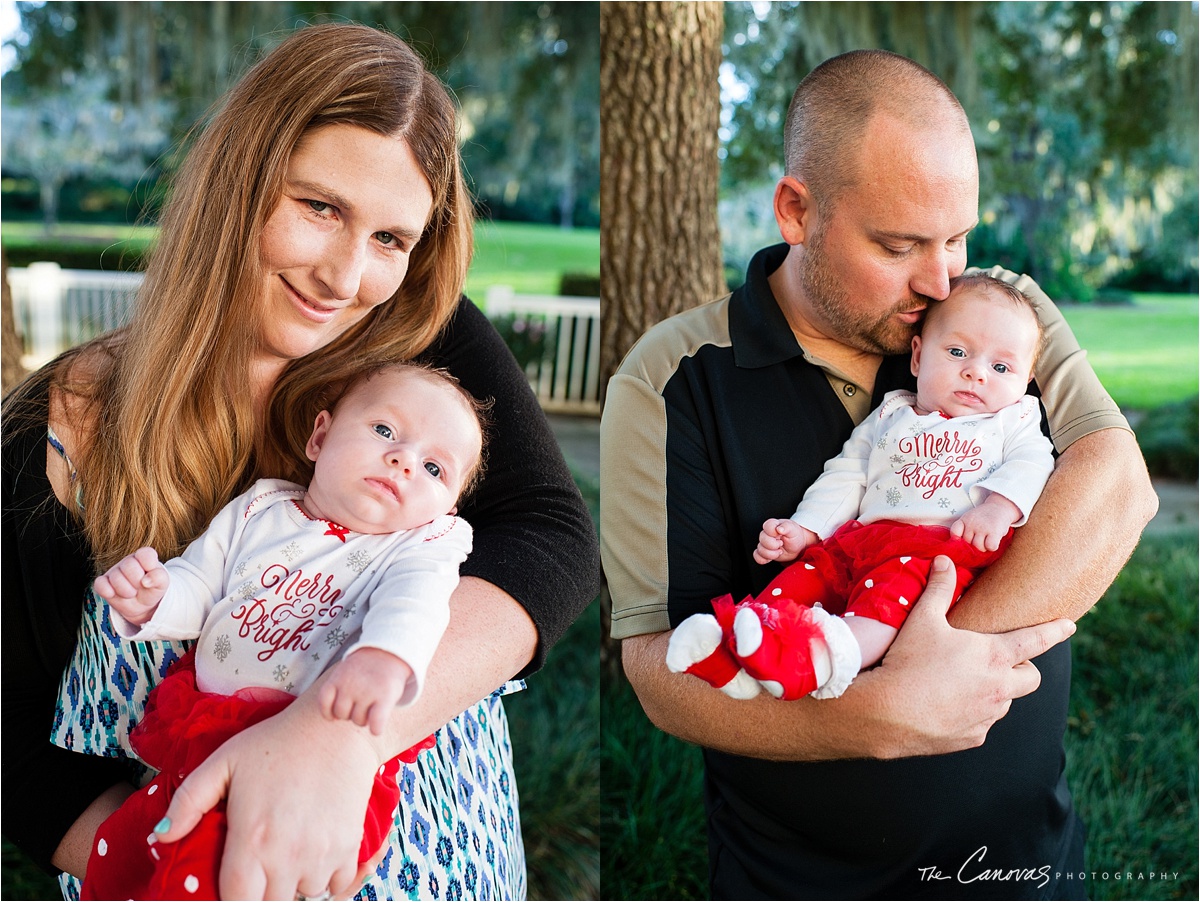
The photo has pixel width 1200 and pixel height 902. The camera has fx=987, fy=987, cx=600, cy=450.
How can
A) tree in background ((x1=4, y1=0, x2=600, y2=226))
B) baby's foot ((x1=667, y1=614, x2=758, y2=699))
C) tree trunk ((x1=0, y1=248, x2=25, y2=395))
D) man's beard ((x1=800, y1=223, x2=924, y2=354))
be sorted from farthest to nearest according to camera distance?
tree in background ((x1=4, y1=0, x2=600, y2=226)) → tree trunk ((x1=0, y1=248, x2=25, y2=395)) → man's beard ((x1=800, y1=223, x2=924, y2=354)) → baby's foot ((x1=667, y1=614, x2=758, y2=699))

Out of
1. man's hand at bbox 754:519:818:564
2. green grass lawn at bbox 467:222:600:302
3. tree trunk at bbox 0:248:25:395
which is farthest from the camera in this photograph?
green grass lawn at bbox 467:222:600:302

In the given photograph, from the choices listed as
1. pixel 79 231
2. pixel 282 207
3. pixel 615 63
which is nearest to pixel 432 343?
pixel 282 207

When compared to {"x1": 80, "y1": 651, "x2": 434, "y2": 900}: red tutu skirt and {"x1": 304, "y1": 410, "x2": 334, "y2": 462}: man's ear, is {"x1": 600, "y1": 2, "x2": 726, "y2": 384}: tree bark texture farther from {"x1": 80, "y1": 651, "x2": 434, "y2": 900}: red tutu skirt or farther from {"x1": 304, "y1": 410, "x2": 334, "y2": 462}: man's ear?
{"x1": 80, "y1": 651, "x2": 434, "y2": 900}: red tutu skirt

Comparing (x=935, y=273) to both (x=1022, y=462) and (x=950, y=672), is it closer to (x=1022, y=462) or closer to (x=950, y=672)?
(x=1022, y=462)

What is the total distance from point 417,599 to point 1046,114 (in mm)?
5822

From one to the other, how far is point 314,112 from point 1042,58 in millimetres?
5409

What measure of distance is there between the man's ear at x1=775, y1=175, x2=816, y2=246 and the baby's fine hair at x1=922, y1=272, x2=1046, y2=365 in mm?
314

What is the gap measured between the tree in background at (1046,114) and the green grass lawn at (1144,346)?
0.32 meters

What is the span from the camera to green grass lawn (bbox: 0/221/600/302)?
34.3ft

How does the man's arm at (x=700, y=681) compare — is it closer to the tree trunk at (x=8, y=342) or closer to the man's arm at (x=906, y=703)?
the man's arm at (x=906, y=703)

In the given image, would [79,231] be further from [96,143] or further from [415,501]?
[415,501]

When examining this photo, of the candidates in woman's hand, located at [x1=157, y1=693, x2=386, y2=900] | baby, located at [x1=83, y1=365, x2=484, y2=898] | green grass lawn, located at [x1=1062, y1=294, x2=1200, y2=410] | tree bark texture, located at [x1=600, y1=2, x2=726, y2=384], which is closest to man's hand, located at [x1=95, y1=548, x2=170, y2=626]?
baby, located at [x1=83, y1=365, x2=484, y2=898]

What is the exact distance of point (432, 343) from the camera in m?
2.01

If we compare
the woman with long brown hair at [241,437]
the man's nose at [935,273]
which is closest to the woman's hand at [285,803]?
the woman with long brown hair at [241,437]
